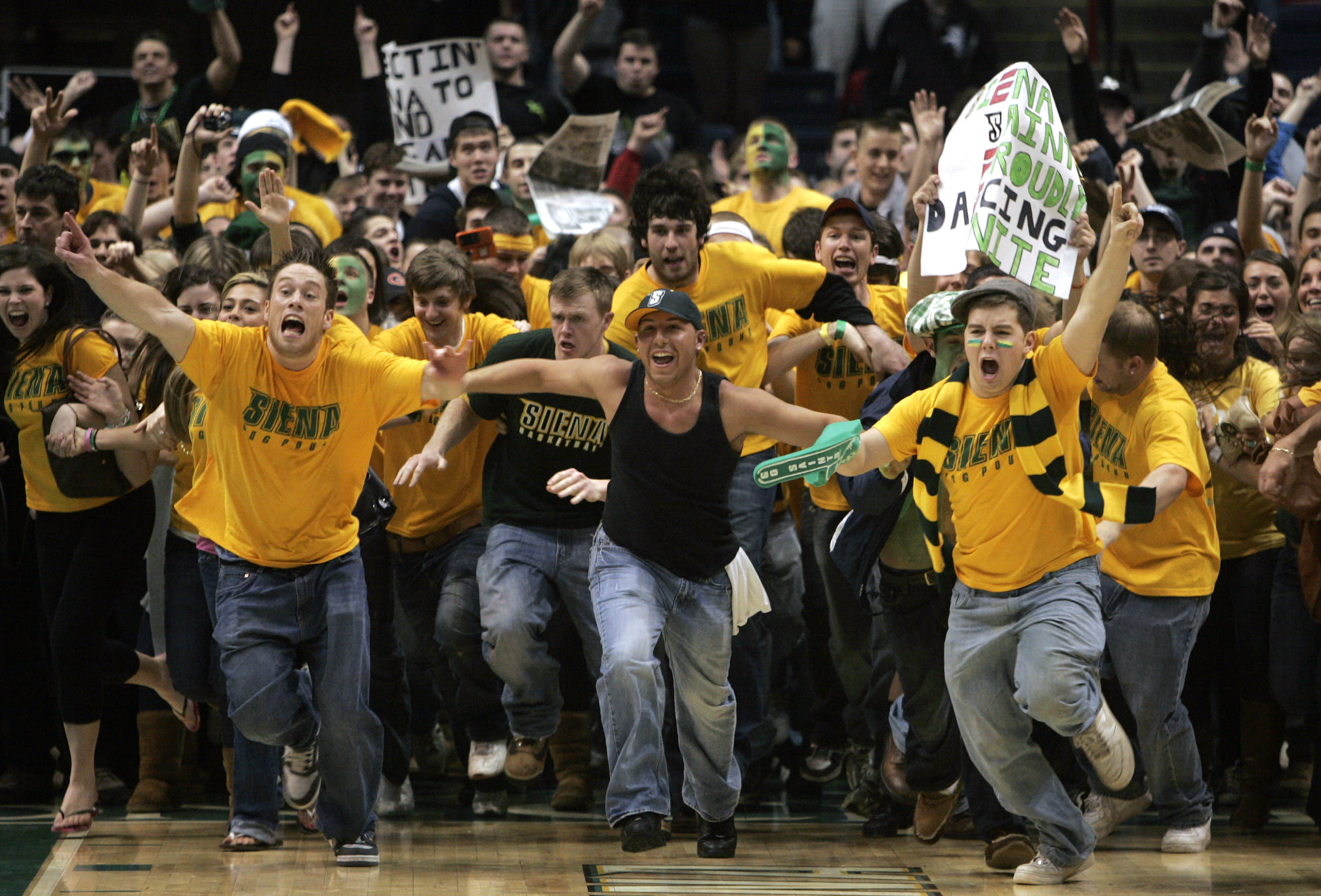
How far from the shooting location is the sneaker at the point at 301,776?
6535 millimetres

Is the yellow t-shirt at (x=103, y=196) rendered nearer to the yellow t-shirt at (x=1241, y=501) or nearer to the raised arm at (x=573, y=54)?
the raised arm at (x=573, y=54)

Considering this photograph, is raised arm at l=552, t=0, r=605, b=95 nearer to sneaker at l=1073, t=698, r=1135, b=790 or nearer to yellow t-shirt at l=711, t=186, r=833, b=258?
yellow t-shirt at l=711, t=186, r=833, b=258

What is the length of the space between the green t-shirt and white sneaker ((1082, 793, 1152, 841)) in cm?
243

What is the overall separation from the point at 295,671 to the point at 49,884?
1140 mm

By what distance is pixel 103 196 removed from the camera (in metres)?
9.69

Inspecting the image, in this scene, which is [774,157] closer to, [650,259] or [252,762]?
[650,259]

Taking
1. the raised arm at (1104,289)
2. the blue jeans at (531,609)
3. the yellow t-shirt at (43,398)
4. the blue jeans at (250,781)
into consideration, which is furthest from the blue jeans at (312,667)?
the raised arm at (1104,289)

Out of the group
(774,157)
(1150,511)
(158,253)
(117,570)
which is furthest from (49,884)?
(774,157)

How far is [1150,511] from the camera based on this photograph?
19.5ft

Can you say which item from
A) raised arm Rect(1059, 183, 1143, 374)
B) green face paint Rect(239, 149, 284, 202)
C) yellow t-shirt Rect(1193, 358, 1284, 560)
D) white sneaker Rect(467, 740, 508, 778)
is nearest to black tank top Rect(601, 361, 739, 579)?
raised arm Rect(1059, 183, 1143, 374)

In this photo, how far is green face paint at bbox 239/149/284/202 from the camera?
872cm

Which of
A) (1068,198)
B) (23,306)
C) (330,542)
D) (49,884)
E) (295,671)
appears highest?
(1068,198)

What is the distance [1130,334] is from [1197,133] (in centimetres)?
244

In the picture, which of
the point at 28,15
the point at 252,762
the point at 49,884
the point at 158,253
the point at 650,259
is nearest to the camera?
the point at 49,884
